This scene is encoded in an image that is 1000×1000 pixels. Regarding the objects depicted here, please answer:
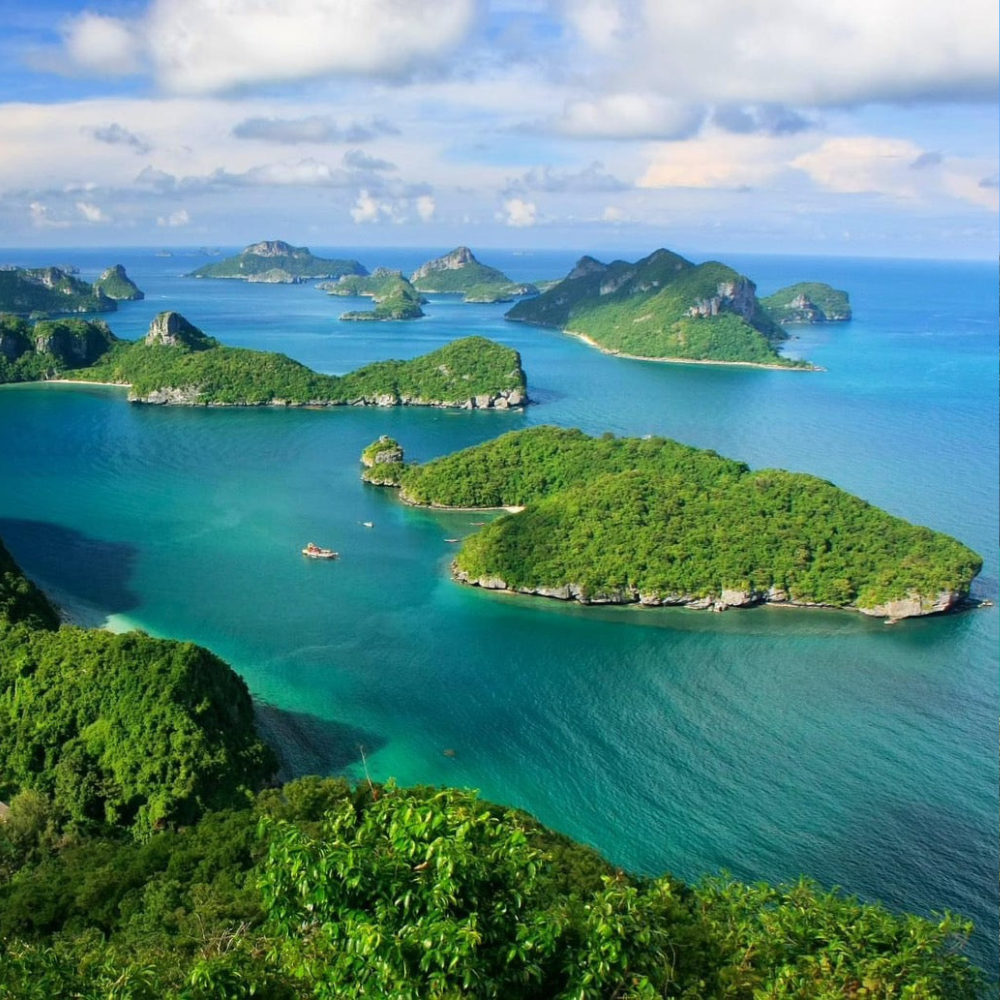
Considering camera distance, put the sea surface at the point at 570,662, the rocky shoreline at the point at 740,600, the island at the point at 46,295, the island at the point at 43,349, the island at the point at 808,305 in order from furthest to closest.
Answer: the island at the point at 808,305, the island at the point at 46,295, the island at the point at 43,349, the rocky shoreline at the point at 740,600, the sea surface at the point at 570,662

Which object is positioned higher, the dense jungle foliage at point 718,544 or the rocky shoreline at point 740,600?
the dense jungle foliage at point 718,544

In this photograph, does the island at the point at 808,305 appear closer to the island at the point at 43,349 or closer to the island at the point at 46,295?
the island at the point at 43,349

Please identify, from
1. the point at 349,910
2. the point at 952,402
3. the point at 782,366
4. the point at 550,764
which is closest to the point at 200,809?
the point at 550,764

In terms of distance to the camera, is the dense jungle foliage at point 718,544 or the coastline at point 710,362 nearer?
the dense jungle foliage at point 718,544

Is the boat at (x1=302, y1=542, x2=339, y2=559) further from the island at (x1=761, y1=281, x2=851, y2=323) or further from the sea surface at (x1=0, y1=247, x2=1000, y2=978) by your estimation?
the island at (x1=761, y1=281, x2=851, y2=323)

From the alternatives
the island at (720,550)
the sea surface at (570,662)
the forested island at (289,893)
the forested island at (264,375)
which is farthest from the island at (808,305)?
the forested island at (289,893)

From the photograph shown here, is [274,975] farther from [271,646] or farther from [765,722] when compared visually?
[271,646]

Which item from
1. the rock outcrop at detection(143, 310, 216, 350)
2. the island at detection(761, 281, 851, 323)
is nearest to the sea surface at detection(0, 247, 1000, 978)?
the rock outcrop at detection(143, 310, 216, 350)
